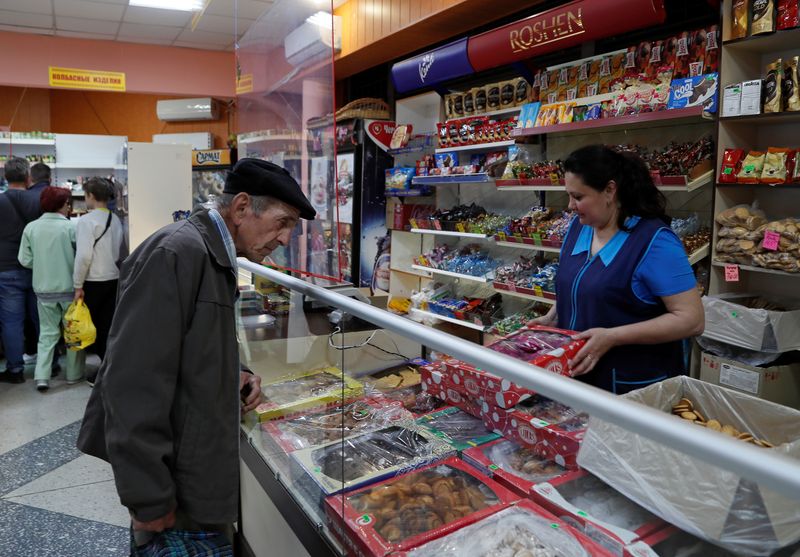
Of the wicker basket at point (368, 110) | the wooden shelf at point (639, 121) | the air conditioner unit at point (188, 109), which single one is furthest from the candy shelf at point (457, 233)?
the air conditioner unit at point (188, 109)

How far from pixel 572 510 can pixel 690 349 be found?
8.05ft

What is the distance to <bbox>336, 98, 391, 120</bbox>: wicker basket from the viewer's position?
6305mm

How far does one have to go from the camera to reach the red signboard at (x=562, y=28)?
3.31 m

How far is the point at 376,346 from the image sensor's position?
1.86m

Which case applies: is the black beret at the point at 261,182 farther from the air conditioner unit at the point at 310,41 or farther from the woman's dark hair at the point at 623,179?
the woman's dark hair at the point at 623,179

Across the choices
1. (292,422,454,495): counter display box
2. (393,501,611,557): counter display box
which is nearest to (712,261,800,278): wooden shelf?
(292,422,454,495): counter display box

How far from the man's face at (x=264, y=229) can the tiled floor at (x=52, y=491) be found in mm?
2062

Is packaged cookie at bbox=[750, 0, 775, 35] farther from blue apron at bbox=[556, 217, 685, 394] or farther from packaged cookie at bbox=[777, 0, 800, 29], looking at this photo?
blue apron at bbox=[556, 217, 685, 394]

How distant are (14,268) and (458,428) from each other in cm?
502

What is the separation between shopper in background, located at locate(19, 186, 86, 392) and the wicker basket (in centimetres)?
282

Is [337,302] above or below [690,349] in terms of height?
above

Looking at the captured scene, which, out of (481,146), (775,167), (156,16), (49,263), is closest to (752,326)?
(775,167)

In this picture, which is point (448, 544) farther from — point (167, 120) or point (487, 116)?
point (167, 120)

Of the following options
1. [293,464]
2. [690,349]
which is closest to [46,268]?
[293,464]
